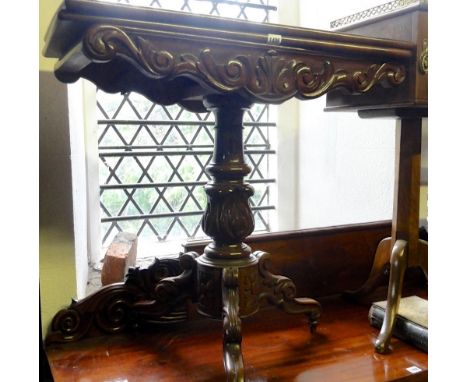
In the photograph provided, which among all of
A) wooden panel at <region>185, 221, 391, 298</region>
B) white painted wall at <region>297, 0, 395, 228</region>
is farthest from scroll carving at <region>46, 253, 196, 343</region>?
white painted wall at <region>297, 0, 395, 228</region>

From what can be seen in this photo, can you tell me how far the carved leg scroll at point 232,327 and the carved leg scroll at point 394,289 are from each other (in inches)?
13.1

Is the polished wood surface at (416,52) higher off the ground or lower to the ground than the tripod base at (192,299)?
higher

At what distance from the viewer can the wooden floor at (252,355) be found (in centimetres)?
89

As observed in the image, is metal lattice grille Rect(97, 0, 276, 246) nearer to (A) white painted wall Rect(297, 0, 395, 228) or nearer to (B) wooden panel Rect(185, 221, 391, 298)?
(A) white painted wall Rect(297, 0, 395, 228)

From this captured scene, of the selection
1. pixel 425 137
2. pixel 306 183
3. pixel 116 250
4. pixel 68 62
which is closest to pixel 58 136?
pixel 68 62

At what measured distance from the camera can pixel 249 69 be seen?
2.33ft

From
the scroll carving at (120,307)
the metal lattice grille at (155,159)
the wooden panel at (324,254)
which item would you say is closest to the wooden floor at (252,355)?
the scroll carving at (120,307)

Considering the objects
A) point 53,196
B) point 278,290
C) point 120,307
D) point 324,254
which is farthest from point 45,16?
point 324,254

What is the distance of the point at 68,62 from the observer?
0.74 meters

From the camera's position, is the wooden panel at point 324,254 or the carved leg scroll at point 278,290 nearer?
the carved leg scroll at point 278,290

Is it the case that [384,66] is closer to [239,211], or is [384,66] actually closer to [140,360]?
[239,211]

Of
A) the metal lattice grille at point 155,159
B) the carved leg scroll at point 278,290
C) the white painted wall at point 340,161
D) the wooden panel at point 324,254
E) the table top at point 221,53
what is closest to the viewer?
the table top at point 221,53

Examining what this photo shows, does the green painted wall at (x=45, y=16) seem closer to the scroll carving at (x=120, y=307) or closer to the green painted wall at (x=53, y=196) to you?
the green painted wall at (x=53, y=196)

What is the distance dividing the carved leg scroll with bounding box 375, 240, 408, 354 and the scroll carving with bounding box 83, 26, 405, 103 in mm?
341
